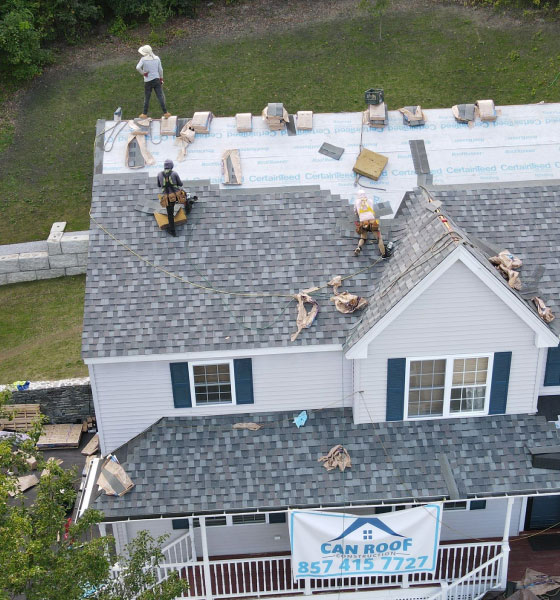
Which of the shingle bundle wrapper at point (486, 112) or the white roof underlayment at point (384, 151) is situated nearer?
the white roof underlayment at point (384, 151)

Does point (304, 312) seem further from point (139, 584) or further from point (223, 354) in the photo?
point (139, 584)

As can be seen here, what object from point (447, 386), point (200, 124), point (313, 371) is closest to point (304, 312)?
point (313, 371)

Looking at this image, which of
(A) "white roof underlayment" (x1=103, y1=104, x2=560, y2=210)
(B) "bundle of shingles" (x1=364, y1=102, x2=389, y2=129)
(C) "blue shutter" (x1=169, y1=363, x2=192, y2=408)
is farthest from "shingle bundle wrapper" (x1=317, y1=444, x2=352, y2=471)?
(B) "bundle of shingles" (x1=364, y1=102, x2=389, y2=129)

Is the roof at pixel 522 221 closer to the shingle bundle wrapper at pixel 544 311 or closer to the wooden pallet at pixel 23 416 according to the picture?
the shingle bundle wrapper at pixel 544 311

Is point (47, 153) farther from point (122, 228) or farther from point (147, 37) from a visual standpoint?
point (122, 228)

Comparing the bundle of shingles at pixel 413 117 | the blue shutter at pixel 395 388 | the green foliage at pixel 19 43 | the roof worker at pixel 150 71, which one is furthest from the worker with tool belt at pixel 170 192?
the green foliage at pixel 19 43

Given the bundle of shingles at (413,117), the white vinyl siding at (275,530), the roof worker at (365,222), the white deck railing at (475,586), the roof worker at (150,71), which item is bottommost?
the white deck railing at (475,586)

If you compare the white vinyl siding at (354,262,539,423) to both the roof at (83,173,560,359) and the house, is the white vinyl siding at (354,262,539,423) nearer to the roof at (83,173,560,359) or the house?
the house
